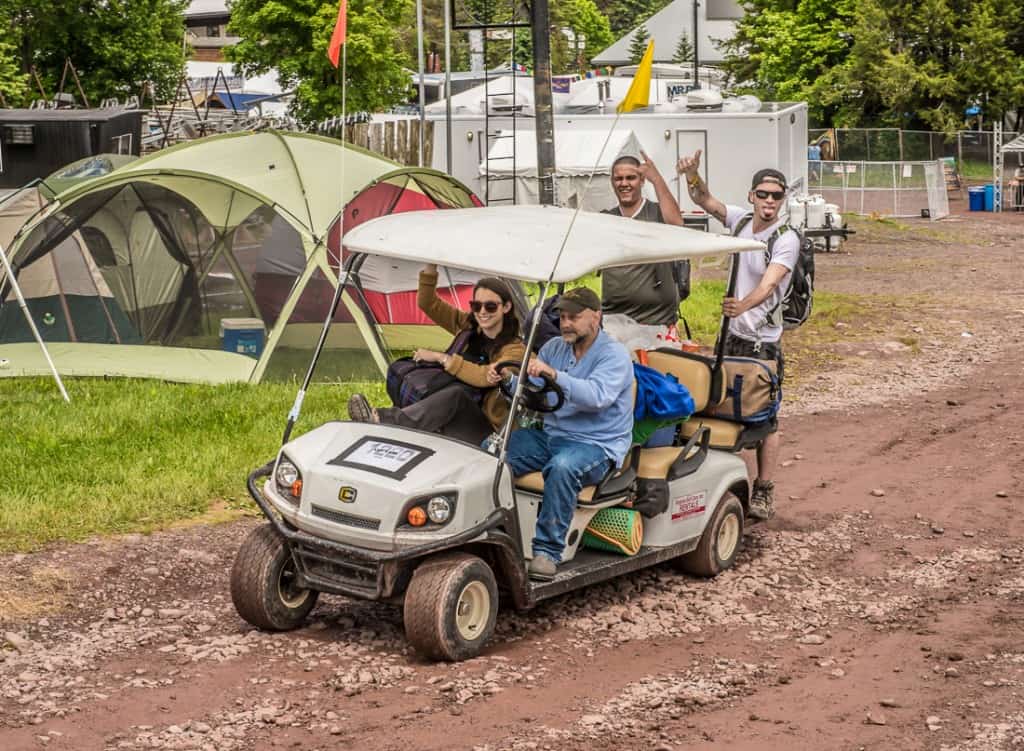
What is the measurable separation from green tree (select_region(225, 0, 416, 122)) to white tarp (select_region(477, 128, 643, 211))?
7.66m

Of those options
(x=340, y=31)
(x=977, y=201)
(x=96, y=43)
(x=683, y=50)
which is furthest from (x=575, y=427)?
(x=683, y=50)

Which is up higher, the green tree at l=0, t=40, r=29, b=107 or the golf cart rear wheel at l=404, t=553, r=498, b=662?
the green tree at l=0, t=40, r=29, b=107

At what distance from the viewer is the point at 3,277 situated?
13.8m

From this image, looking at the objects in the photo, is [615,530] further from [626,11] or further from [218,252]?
[626,11]

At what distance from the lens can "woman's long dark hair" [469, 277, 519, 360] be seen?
7.66 meters

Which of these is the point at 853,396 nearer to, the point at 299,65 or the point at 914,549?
the point at 914,549

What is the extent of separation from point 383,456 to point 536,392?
0.79m

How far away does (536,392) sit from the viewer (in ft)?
23.4

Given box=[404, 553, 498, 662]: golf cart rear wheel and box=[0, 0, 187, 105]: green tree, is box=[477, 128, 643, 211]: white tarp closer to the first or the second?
box=[0, 0, 187, 105]: green tree

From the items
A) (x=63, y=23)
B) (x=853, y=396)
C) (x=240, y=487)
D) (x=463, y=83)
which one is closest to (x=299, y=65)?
(x=63, y=23)

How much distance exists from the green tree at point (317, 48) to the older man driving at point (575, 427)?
2758 cm

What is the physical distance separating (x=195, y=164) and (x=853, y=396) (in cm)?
622

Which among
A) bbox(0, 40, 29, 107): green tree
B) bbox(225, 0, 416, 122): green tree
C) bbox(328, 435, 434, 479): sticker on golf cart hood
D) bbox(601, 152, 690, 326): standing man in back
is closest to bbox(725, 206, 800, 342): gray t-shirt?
bbox(601, 152, 690, 326): standing man in back

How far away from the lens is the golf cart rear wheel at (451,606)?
21.5ft
